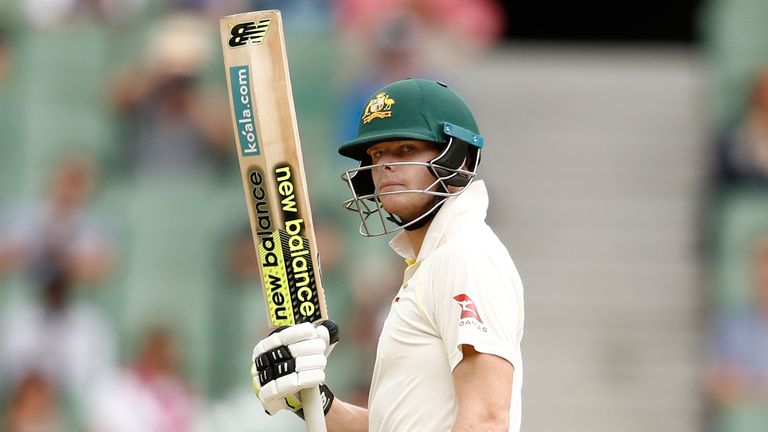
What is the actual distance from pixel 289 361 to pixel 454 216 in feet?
1.58

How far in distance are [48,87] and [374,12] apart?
189 cm

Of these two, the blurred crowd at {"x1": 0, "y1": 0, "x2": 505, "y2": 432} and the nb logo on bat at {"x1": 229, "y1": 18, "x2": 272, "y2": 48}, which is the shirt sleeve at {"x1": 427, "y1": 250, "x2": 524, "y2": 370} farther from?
the blurred crowd at {"x1": 0, "y1": 0, "x2": 505, "y2": 432}

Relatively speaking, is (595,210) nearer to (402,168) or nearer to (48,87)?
(48,87)

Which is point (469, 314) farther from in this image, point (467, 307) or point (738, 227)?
point (738, 227)

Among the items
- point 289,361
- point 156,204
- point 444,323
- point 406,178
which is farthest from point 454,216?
point 156,204

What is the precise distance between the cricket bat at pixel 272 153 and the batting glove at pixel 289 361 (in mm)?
165

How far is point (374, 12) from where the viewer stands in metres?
7.86

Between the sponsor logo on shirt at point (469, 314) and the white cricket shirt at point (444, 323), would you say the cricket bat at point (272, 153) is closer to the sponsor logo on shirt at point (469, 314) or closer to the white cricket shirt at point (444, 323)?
the white cricket shirt at point (444, 323)

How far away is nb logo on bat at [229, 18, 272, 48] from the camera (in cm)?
338

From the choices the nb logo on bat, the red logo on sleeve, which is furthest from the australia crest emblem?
the red logo on sleeve

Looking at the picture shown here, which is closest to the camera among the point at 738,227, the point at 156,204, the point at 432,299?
the point at 432,299

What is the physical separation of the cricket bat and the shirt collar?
334 mm

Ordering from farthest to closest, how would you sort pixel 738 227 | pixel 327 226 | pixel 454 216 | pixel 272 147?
pixel 738 227 → pixel 327 226 → pixel 272 147 → pixel 454 216

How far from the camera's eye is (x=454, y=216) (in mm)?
3125
